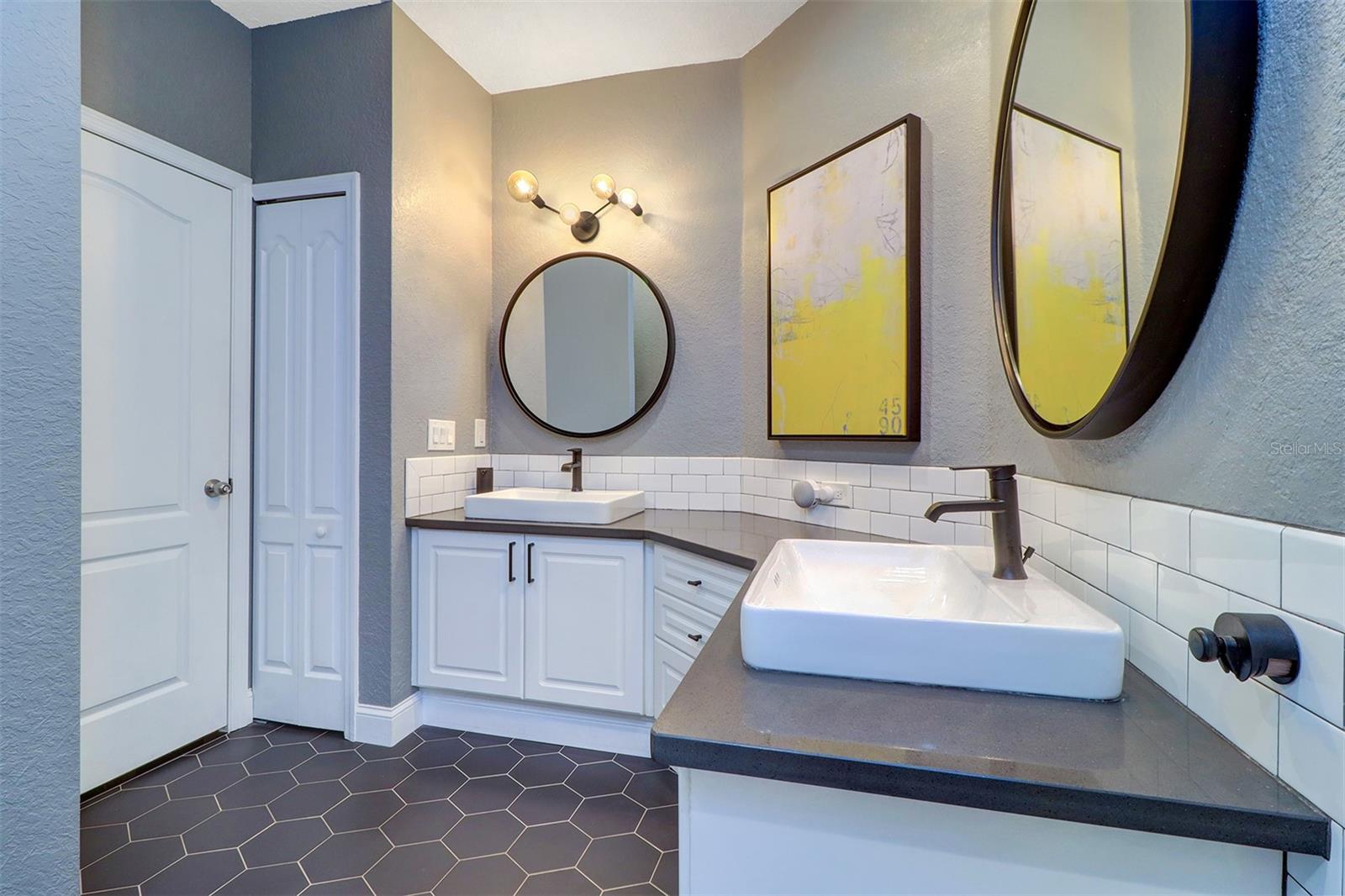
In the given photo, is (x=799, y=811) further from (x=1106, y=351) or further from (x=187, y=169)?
(x=187, y=169)

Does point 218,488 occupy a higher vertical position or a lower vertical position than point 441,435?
lower

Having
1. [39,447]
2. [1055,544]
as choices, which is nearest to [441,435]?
[39,447]

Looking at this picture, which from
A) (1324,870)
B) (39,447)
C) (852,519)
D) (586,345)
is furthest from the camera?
(586,345)

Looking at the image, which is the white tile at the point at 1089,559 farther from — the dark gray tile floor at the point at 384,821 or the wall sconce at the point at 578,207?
the wall sconce at the point at 578,207

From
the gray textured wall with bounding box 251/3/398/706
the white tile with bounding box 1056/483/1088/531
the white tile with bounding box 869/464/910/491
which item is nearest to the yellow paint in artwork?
the white tile with bounding box 869/464/910/491

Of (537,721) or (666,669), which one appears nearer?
(666,669)

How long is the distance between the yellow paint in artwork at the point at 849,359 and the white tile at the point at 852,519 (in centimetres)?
25

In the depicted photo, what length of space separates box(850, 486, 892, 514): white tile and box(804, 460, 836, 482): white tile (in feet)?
0.35

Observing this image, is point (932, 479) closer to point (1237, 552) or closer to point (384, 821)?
point (1237, 552)

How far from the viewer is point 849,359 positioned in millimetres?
1861

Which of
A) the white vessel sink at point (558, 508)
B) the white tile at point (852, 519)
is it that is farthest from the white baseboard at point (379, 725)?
the white tile at point (852, 519)

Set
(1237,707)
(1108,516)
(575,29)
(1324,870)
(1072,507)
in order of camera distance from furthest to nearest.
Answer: (575,29), (1072,507), (1108,516), (1237,707), (1324,870)

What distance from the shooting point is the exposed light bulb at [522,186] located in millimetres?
2439

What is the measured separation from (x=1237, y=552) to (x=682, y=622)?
1.45 m
